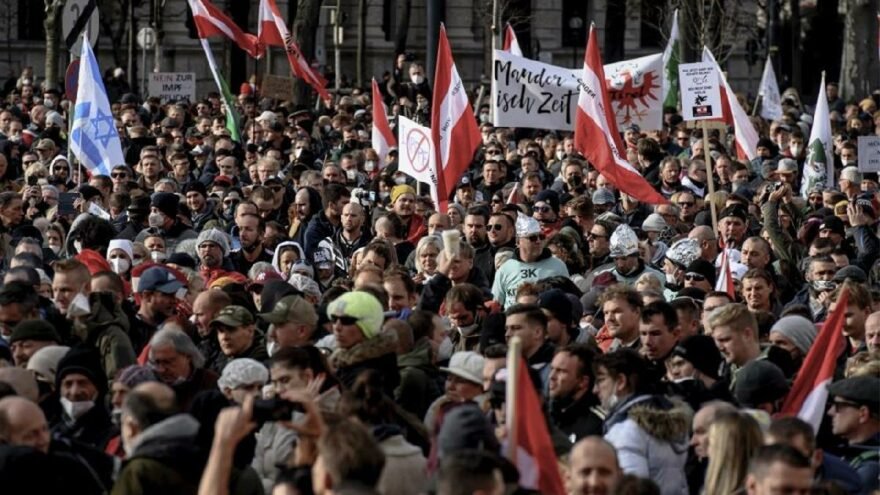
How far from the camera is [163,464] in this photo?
768cm

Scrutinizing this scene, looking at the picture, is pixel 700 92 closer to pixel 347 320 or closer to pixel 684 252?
pixel 684 252

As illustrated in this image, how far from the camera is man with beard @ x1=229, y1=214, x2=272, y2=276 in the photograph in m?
15.1

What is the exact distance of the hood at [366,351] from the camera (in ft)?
31.4

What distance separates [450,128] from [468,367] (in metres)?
7.79

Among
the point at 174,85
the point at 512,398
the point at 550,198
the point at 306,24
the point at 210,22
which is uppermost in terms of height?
the point at 210,22

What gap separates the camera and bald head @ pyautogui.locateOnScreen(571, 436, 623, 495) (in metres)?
0.99

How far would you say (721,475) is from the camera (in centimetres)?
780

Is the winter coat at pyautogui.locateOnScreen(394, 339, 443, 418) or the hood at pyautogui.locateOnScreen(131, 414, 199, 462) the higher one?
the hood at pyautogui.locateOnScreen(131, 414, 199, 462)

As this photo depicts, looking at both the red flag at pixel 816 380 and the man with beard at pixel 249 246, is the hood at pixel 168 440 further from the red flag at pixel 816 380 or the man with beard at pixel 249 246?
the man with beard at pixel 249 246

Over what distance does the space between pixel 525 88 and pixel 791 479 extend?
1192cm

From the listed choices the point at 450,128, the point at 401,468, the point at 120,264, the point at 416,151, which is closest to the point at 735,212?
the point at 450,128

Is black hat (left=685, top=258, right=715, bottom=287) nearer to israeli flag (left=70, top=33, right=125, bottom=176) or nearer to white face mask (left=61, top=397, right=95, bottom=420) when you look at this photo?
white face mask (left=61, top=397, right=95, bottom=420)

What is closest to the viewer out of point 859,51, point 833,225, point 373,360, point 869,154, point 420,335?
point 373,360

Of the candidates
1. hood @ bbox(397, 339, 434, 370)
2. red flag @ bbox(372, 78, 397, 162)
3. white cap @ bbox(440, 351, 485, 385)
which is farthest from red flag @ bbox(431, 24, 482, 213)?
white cap @ bbox(440, 351, 485, 385)
